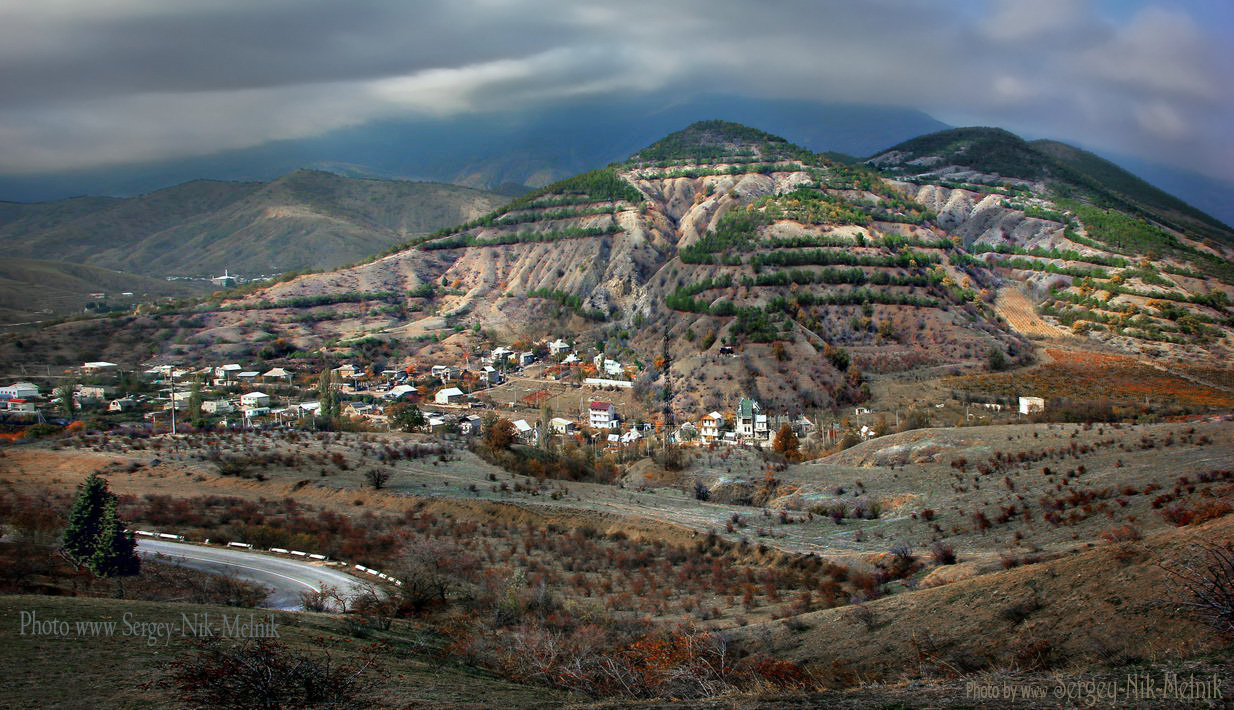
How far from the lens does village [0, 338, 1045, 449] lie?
138 feet

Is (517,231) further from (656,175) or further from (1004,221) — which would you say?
(1004,221)

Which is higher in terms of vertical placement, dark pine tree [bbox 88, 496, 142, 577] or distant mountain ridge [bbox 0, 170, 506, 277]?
distant mountain ridge [bbox 0, 170, 506, 277]

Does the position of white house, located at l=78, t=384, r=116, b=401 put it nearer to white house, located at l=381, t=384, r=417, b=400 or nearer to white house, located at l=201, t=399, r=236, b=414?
white house, located at l=201, t=399, r=236, b=414

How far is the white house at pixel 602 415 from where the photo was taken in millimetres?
48809

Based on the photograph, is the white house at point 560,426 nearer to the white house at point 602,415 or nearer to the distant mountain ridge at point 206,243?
the white house at point 602,415

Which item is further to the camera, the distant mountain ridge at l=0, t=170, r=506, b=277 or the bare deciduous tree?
the distant mountain ridge at l=0, t=170, r=506, b=277

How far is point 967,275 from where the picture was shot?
72.6 m

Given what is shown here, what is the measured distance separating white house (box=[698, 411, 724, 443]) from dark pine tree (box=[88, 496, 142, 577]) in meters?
31.9

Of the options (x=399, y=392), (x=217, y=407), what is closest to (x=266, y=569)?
(x=217, y=407)

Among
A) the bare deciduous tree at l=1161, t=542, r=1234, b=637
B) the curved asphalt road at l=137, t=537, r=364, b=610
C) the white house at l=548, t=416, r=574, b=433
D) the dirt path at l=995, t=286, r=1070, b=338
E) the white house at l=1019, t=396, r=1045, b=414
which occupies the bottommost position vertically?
the white house at l=548, t=416, r=574, b=433

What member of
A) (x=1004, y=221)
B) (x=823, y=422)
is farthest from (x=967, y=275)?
(x=823, y=422)

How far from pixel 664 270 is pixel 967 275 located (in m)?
30.8

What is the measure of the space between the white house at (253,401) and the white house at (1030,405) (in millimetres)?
47748

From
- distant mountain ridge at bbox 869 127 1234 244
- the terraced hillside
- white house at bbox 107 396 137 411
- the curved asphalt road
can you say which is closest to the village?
white house at bbox 107 396 137 411
